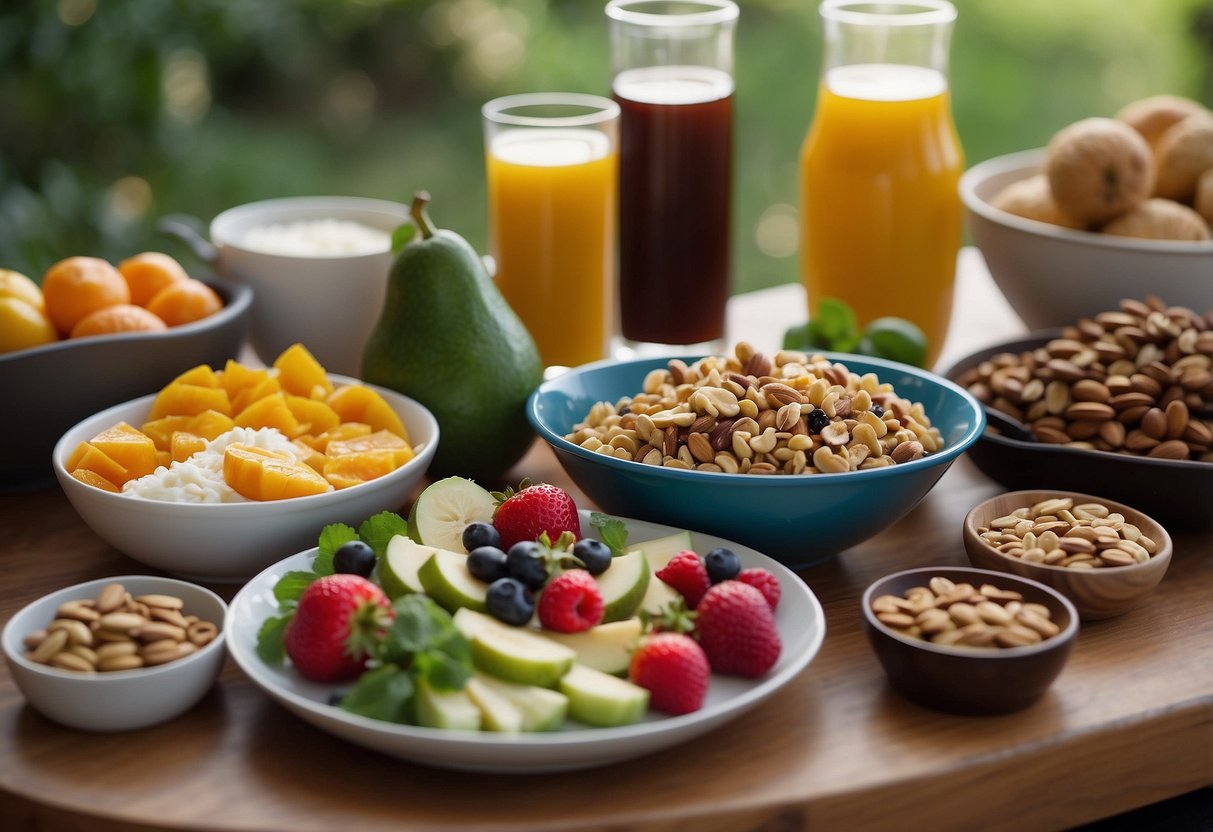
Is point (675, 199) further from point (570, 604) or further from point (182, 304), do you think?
point (570, 604)

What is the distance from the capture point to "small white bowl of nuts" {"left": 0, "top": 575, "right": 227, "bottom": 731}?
99 centimetres

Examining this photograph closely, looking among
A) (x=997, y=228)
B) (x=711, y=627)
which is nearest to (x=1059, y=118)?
(x=997, y=228)

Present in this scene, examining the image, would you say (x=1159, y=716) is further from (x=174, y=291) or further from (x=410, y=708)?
(x=174, y=291)

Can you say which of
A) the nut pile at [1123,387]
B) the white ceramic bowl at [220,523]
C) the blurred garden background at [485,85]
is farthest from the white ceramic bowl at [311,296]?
the blurred garden background at [485,85]

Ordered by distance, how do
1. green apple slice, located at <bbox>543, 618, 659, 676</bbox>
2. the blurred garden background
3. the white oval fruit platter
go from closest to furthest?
the white oval fruit platter < green apple slice, located at <bbox>543, 618, 659, 676</bbox> < the blurred garden background

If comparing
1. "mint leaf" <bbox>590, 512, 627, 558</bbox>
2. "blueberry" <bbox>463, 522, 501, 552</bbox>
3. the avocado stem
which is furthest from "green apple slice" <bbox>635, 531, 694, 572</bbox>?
the avocado stem

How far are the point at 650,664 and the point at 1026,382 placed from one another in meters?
0.66

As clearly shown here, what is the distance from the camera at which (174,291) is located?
4.88ft

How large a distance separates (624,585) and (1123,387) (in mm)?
604

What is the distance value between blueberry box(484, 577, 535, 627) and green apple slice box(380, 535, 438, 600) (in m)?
0.08

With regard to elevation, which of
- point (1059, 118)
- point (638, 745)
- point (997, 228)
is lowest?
point (1059, 118)

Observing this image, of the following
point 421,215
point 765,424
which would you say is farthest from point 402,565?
point 421,215

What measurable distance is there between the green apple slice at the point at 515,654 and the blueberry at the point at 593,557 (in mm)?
92

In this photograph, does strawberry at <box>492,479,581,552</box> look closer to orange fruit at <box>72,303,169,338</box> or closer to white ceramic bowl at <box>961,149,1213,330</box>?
orange fruit at <box>72,303,169,338</box>
